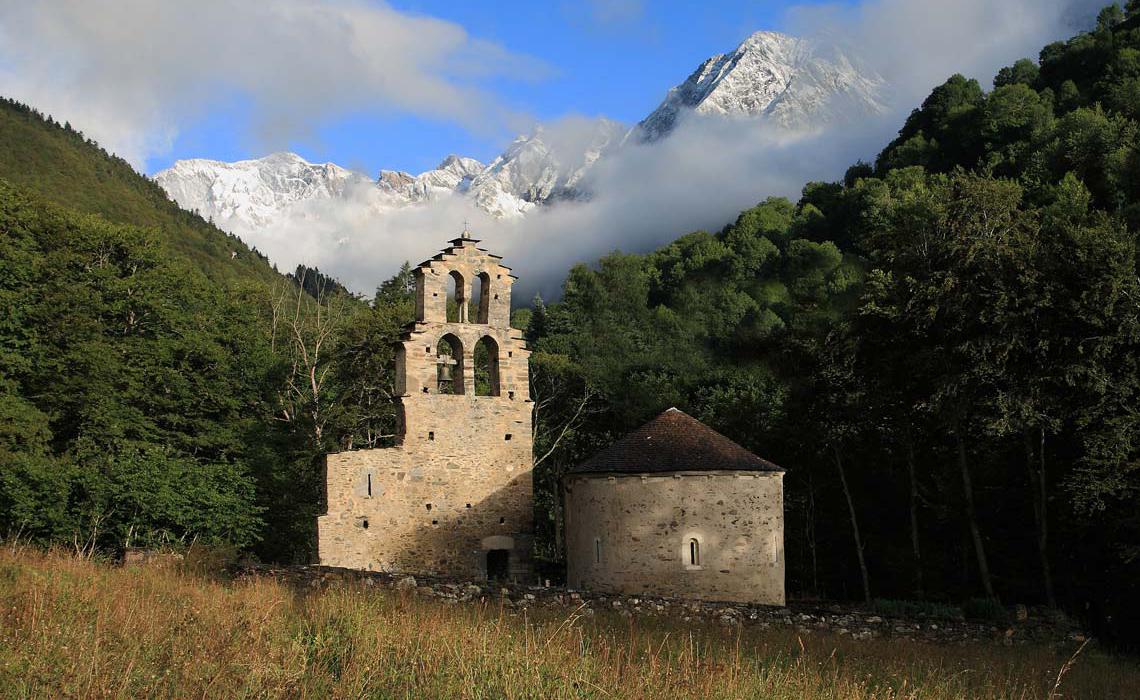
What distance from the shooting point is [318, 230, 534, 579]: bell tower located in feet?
73.9

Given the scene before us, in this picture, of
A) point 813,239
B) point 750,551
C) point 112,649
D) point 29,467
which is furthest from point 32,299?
point 813,239

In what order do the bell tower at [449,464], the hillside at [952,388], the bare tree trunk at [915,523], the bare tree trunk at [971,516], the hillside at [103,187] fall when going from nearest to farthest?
the hillside at [952,388] < the bell tower at [449,464] < the bare tree trunk at [971,516] < the bare tree trunk at [915,523] < the hillside at [103,187]

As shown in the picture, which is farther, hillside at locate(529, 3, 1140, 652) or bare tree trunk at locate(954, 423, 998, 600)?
bare tree trunk at locate(954, 423, 998, 600)

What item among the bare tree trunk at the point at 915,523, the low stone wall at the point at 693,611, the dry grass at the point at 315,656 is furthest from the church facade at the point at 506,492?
the dry grass at the point at 315,656

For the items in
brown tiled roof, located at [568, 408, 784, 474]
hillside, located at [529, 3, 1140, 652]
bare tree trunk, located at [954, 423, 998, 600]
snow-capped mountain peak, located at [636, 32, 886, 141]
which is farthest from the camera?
snow-capped mountain peak, located at [636, 32, 886, 141]

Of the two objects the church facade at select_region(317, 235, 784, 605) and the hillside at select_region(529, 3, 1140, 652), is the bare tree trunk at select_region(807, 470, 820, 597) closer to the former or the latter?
the hillside at select_region(529, 3, 1140, 652)

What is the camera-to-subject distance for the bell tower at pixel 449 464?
2252 centimetres

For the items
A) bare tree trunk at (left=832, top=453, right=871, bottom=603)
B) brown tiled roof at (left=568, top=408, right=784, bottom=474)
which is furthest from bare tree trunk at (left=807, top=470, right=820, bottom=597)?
brown tiled roof at (left=568, top=408, right=784, bottom=474)

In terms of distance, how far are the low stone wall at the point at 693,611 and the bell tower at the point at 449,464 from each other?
6.06m

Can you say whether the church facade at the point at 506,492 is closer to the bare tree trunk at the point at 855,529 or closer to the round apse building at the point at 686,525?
the round apse building at the point at 686,525

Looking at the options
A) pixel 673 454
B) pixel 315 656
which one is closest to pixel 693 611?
pixel 673 454

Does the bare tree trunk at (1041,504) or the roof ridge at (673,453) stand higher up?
the roof ridge at (673,453)

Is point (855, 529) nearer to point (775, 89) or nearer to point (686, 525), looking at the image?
point (686, 525)

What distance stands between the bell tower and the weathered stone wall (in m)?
3.49
